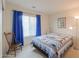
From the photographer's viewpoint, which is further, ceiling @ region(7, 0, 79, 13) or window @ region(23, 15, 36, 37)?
window @ region(23, 15, 36, 37)

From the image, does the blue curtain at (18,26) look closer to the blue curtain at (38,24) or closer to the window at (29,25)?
the window at (29,25)

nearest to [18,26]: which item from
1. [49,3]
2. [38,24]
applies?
[38,24]

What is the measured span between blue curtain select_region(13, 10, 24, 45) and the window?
445 mm

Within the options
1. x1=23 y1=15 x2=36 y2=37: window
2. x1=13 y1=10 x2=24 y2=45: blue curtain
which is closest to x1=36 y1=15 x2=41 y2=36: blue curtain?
x1=23 y1=15 x2=36 y2=37: window

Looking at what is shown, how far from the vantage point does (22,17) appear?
423 centimetres

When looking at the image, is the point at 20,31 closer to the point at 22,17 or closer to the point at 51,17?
the point at 22,17

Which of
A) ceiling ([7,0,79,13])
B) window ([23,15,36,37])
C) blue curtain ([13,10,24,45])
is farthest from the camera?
window ([23,15,36,37])

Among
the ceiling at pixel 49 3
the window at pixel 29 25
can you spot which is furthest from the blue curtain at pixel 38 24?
the ceiling at pixel 49 3

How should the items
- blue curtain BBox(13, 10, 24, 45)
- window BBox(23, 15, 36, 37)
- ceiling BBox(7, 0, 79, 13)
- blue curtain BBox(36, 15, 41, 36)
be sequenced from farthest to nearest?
blue curtain BBox(36, 15, 41, 36) < window BBox(23, 15, 36, 37) < blue curtain BBox(13, 10, 24, 45) < ceiling BBox(7, 0, 79, 13)

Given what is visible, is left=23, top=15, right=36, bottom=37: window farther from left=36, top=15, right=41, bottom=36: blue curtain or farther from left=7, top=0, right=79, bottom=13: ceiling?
left=7, top=0, right=79, bottom=13: ceiling

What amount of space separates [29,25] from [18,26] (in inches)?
37.9

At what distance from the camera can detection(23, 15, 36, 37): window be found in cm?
451

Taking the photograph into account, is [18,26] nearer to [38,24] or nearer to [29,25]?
[29,25]

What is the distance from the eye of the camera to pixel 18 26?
3.94 meters
